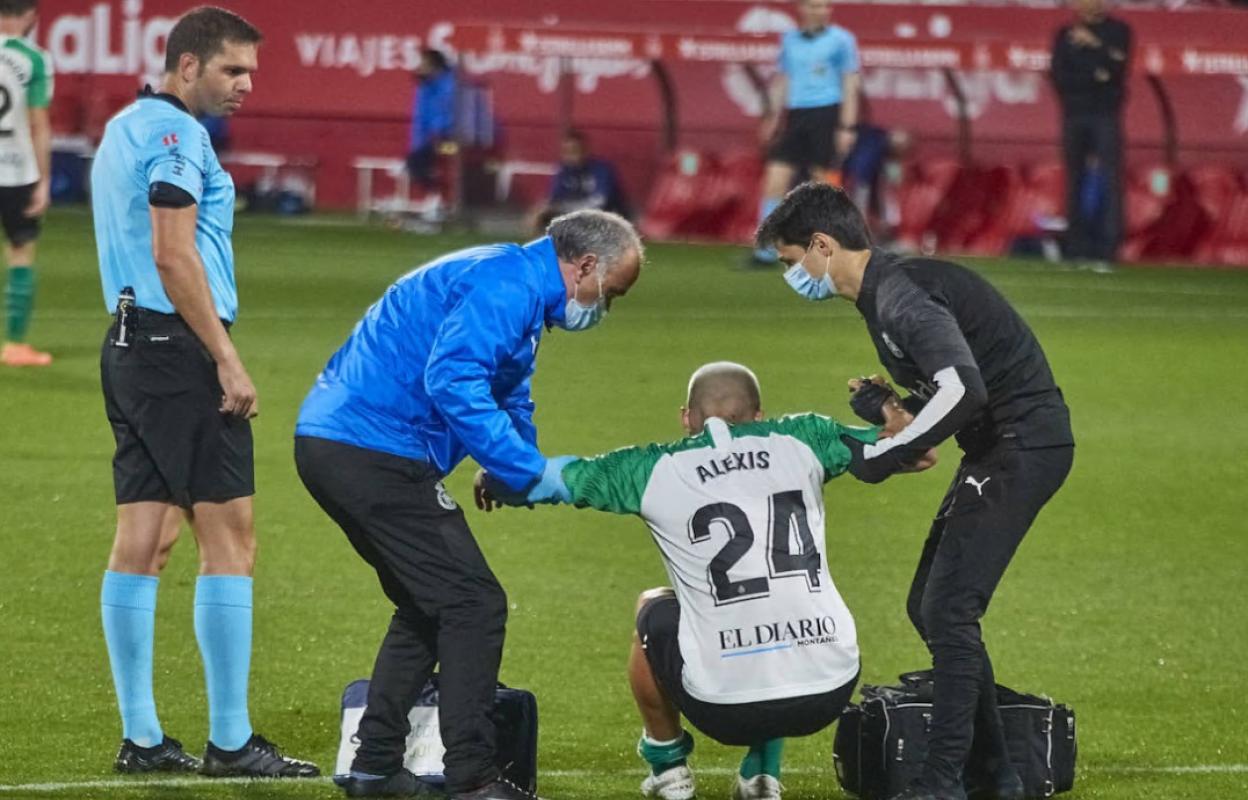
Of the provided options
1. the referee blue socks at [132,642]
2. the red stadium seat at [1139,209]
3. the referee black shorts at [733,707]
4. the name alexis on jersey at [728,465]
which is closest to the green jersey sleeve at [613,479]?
the name alexis on jersey at [728,465]

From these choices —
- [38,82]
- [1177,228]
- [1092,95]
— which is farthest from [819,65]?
[38,82]

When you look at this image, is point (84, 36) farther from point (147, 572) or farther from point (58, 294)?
point (147, 572)

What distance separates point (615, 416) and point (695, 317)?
4311 millimetres

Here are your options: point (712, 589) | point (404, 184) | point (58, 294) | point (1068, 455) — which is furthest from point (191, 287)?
point (404, 184)

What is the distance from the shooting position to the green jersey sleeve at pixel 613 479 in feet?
19.7

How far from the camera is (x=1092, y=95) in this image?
2086 cm

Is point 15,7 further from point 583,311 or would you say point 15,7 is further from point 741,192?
point 741,192

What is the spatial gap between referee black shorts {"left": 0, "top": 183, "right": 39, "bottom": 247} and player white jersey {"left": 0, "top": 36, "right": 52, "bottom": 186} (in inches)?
1.8

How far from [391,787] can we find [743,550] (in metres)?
1.26

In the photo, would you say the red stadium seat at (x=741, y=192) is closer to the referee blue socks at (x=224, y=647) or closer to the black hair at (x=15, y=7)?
the black hair at (x=15, y=7)

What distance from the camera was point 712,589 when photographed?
6008 millimetres

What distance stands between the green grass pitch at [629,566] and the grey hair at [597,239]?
1594mm

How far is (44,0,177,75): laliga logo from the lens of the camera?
2895 cm

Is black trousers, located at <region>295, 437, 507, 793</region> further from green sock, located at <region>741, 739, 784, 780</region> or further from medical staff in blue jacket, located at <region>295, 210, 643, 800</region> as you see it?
green sock, located at <region>741, 739, 784, 780</region>
